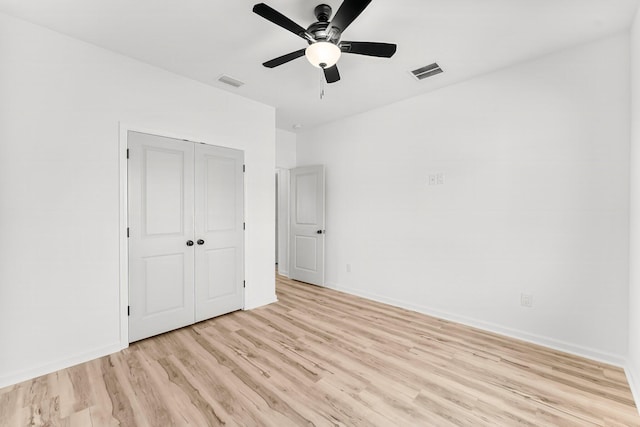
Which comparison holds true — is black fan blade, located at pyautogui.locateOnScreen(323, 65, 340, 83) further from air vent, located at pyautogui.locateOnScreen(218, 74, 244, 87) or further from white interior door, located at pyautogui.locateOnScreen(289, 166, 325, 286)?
white interior door, located at pyautogui.locateOnScreen(289, 166, 325, 286)

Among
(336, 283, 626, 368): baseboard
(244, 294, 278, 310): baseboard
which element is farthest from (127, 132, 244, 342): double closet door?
(336, 283, 626, 368): baseboard

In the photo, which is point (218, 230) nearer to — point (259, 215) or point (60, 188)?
point (259, 215)

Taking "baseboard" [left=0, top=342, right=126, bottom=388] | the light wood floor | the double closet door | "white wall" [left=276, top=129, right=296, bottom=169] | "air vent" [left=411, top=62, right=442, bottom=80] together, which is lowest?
the light wood floor

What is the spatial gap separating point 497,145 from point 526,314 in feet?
A: 5.90

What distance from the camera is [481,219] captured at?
10.4 feet

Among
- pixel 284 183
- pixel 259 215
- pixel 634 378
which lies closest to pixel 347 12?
pixel 259 215

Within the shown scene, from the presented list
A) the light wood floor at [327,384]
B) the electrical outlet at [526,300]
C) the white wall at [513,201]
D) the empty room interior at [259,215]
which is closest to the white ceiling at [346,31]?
the empty room interior at [259,215]

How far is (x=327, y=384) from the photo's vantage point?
7.04 ft

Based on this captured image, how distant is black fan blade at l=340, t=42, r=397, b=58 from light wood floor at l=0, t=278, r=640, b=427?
2542mm

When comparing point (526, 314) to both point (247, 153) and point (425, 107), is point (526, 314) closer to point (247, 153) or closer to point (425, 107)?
point (425, 107)

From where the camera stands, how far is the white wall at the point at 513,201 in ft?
8.10

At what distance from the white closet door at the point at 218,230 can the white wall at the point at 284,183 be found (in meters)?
1.62

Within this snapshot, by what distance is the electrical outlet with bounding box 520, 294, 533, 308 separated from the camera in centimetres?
284

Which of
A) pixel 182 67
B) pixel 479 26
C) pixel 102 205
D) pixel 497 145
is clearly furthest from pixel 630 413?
pixel 182 67
